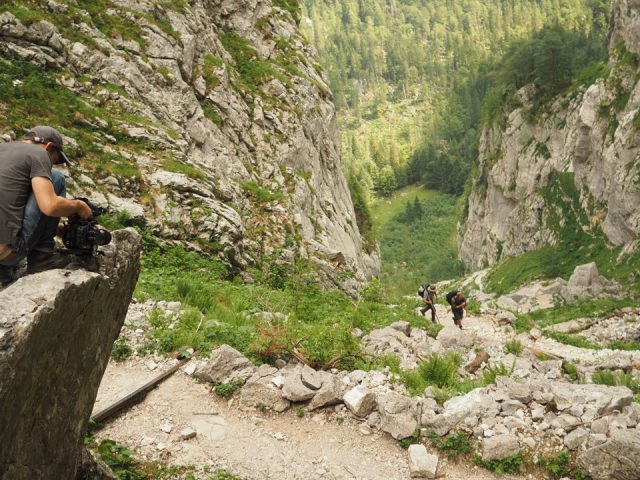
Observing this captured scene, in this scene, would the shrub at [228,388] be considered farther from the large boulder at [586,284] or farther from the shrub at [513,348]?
the large boulder at [586,284]

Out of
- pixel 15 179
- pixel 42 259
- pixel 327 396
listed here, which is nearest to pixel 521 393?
pixel 327 396

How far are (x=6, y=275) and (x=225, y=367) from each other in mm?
4737

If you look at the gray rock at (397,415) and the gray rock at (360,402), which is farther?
the gray rock at (360,402)

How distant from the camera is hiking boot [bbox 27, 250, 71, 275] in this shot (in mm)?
4391

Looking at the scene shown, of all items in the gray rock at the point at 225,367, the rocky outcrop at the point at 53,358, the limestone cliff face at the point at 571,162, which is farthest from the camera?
the limestone cliff face at the point at 571,162

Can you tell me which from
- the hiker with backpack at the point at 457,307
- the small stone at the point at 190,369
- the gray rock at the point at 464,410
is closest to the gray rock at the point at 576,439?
the gray rock at the point at 464,410

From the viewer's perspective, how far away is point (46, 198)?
4074mm

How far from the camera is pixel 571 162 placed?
52.1 meters

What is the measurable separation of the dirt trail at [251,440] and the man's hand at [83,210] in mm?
3651

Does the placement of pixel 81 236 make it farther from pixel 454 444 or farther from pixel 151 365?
pixel 454 444

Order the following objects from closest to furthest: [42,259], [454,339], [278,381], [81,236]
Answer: [81,236] < [42,259] < [278,381] < [454,339]

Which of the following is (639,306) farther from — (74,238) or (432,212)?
(432,212)

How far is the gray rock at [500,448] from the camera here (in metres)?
6.73

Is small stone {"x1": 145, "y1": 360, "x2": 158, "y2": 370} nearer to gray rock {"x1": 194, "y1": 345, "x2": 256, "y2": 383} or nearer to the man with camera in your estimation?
gray rock {"x1": 194, "y1": 345, "x2": 256, "y2": 383}
